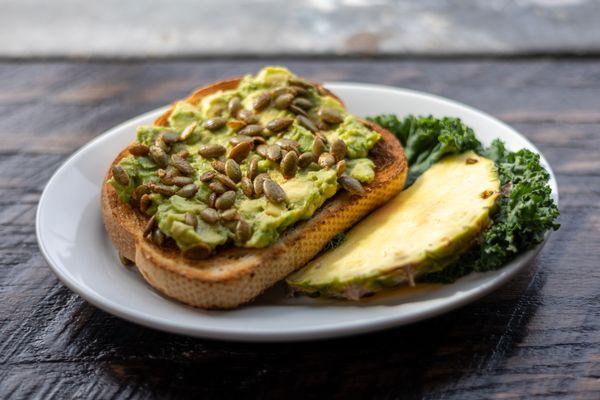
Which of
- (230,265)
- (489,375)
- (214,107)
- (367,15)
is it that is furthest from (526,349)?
(367,15)

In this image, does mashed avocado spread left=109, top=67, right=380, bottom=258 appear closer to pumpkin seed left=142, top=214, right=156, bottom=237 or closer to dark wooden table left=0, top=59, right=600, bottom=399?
pumpkin seed left=142, top=214, right=156, bottom=237

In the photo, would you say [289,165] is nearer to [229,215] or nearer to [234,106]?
[229,215]

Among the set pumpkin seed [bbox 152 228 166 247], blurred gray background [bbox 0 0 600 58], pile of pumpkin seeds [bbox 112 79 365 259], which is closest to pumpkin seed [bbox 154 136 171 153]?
pile of pumpkin seeds [bbox 112 79 365 259]

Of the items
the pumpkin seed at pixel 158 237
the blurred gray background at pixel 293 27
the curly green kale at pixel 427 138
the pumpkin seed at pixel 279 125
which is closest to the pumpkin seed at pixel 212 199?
the pumpkin seed at pixel 158 237

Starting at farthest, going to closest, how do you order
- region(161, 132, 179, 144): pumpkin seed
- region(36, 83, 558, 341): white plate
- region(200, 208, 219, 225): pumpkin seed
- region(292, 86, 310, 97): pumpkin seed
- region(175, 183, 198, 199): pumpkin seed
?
region(292, 86, 310, 97): pumpkin seed, region(161, 132, 179, 144): pumpkin seed, region(175, 183, 198, 199): pumpkin seed, region(200, 208, 219, 225): pumpkin seed, region(36, 83, 558, 341): white plate

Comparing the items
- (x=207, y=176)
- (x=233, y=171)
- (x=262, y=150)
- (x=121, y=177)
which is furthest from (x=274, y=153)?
(x=121, y=177)

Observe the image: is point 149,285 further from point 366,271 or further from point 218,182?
point 366,271
